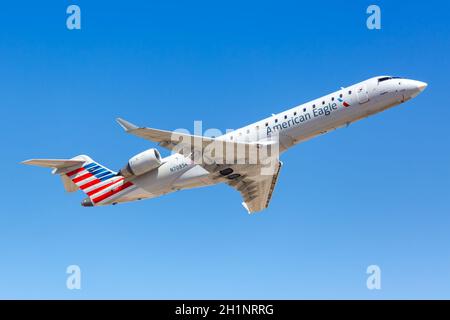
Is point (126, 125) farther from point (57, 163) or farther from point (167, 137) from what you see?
point (57, 163)

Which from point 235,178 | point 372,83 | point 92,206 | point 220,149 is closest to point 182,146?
point 220,149

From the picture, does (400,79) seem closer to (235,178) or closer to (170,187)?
(235,178)

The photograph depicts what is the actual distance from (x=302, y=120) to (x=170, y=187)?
7068 mm

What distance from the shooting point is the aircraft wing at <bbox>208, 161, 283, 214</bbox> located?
2991 centimetres

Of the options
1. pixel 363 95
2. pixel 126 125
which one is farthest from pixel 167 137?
pixel 363 95

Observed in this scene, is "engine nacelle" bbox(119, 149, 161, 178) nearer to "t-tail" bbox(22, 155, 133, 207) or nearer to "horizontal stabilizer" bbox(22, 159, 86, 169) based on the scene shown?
"t-tail" bbox(22, 155, 133, 207)

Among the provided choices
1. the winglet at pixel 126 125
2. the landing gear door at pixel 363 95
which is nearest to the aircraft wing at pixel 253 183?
the landing gear door at pixel 363 95

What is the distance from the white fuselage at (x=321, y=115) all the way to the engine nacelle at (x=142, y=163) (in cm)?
87

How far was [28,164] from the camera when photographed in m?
29.2

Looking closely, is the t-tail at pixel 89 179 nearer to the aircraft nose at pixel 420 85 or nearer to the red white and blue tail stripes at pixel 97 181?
the red white and blue tail stripes at pixel 97 181

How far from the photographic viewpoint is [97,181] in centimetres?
3170

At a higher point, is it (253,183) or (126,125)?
(126,125)

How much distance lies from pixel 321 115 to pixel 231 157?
14.5ft

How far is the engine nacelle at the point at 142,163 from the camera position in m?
29.3
